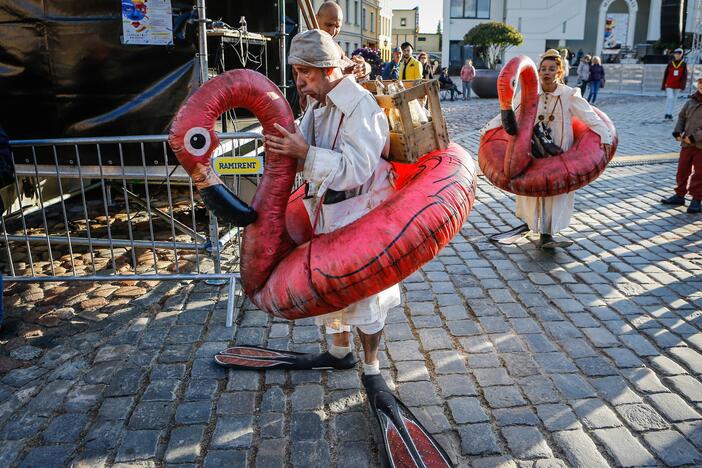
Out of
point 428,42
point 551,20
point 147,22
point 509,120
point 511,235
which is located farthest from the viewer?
A: point 428,42

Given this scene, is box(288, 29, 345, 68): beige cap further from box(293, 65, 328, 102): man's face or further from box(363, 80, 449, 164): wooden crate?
box(363, 80, 449, 164): wooden crate

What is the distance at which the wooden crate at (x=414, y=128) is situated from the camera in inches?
112

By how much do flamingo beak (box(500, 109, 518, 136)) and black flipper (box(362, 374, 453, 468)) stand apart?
2.54m

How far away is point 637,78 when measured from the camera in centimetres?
2572

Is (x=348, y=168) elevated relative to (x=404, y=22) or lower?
lower

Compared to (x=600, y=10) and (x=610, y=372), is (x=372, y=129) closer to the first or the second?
(x=610, y=372)

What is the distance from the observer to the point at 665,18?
2144cm

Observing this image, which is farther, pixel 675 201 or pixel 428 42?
pixel 428 42

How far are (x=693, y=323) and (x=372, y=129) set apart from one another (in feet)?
10.1

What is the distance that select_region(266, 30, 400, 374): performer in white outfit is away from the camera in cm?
252

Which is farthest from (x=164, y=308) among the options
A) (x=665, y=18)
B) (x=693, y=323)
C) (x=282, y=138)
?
(x=665, y=18)

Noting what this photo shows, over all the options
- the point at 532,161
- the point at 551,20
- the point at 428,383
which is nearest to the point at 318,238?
the point at 428,383

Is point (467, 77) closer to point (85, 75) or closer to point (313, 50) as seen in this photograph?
point (85, 75)

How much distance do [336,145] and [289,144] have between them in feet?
1.07
